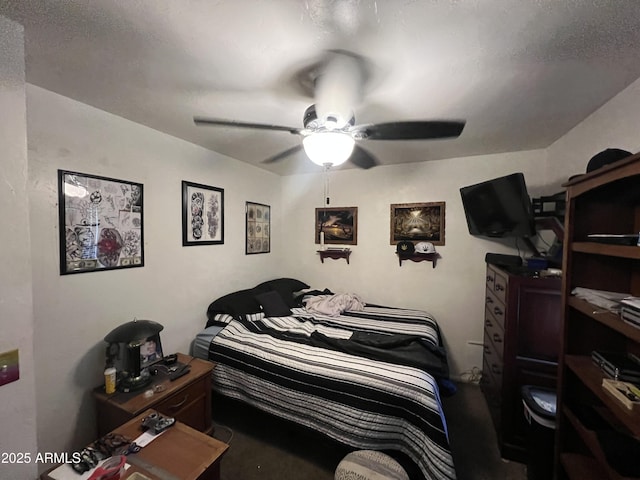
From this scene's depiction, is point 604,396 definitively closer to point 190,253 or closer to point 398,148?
point 398,148

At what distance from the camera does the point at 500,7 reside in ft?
3.05

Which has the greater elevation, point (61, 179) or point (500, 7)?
point (500, 7)

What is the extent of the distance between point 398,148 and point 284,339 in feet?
6.97

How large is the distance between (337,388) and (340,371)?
108 millimetres

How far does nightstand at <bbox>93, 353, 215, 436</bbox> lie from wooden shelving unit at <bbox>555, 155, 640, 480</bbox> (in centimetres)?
216

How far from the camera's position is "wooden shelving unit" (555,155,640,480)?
116 cm

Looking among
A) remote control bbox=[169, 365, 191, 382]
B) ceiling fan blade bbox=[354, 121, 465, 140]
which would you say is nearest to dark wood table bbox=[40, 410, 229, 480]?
remote control bbox=[169, 365, 191, 382]

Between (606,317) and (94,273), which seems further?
(94,273)

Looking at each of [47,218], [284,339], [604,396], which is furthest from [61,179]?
[604,396]

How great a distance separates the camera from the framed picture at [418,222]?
9.64ft

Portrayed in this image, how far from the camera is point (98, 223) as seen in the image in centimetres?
173

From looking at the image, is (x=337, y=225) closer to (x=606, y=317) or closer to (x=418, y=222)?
(x=418, y=222)

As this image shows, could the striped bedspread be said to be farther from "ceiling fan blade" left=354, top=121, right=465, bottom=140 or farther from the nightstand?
"ceiling fan blade" left=354, top=121, right=465, bottom=140

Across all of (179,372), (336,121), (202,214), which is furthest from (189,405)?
(336,121)
